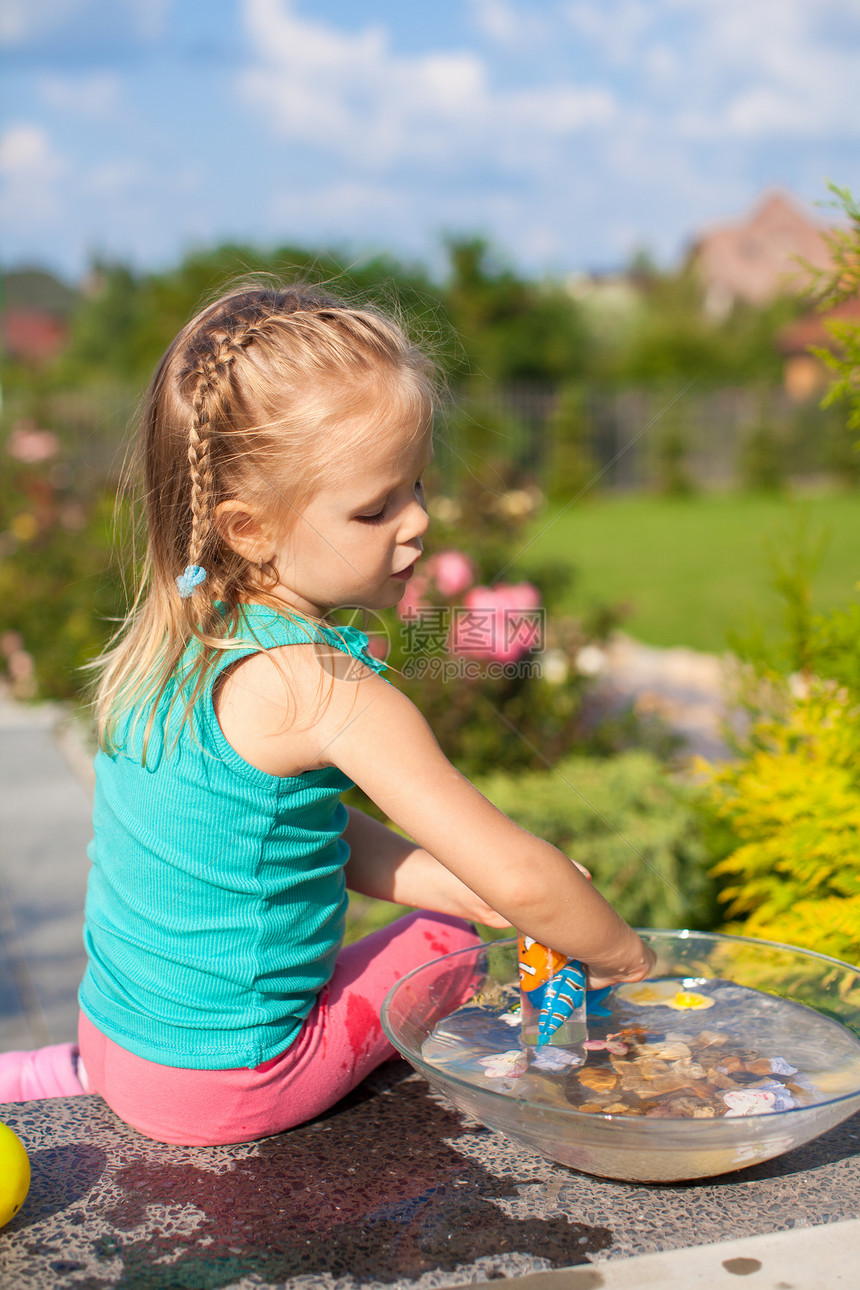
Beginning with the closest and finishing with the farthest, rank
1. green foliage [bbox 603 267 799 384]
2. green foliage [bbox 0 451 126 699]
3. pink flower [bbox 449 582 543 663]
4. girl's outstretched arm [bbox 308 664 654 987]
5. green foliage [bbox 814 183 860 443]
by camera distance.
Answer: girl's outstretched arm [bbox 308 664 654 987] < green foliage [bbox 814 183 860 443] < pink flower [bbox 449 582 543 663] < green foliage [bbox 0 451 126 699] < green foliage [bbox 603 267 799 384]

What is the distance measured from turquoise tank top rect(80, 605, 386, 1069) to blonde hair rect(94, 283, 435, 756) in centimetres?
5

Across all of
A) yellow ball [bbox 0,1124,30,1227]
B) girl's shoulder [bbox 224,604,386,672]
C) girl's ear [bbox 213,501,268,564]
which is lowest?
yellow ball [bbox 0,1124,30,1227]

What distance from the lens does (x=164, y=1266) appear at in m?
1.23

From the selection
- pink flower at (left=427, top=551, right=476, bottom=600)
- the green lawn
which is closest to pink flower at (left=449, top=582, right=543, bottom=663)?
pink flower at (left=427, top=551, right=476, bottom=600)

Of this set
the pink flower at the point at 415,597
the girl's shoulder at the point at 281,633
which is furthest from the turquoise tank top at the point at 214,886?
the pink flower at the point at 415,597

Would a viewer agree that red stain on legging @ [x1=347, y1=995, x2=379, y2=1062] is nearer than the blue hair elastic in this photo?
No

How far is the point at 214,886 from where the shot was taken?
1.47 m

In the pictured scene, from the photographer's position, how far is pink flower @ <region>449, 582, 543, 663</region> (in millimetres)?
3809

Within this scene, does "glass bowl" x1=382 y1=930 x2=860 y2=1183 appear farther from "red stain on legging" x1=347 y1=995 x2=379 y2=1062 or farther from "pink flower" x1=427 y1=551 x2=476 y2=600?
"pink flower" x1=427 y1=551 x2=476 y2=600

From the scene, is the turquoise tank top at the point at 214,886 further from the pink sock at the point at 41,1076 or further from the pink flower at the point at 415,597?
the pink flower at the point at 415,597

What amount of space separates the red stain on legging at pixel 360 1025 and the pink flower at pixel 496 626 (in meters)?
2.25

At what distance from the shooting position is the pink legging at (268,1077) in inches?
58.5

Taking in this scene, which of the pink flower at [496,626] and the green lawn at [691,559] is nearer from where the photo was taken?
the pink flower at [496,626]

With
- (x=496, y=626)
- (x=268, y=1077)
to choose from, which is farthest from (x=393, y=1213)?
(x=496, y=626)
